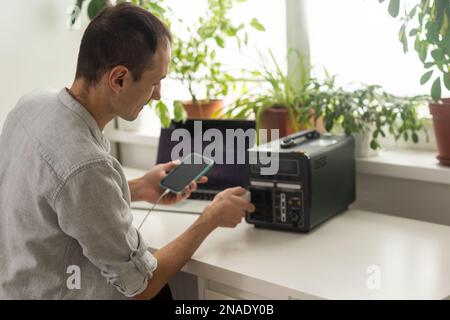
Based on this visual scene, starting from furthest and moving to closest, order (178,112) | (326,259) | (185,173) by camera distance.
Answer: (178,112) < (185,173) < (326,259)

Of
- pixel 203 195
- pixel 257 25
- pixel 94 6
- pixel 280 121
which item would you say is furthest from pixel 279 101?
pixel 94 6

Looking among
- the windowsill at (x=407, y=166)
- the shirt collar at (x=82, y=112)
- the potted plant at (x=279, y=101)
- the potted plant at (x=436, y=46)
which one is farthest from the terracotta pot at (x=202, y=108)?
the shirt collar at (x=82, y=112)

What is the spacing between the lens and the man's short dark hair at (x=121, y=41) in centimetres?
127

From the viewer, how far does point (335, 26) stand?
2.18 meters

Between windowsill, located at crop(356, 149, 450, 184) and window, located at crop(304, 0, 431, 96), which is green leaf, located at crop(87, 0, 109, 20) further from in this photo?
windowsill, located at crop(356, 149, 450, 184)

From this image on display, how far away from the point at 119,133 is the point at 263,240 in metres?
1.24

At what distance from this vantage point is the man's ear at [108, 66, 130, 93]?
50.5 inches

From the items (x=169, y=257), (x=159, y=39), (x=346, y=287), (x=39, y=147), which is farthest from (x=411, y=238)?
(x=39, y=147)

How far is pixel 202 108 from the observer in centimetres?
236

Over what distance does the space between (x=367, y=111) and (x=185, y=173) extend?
575mm

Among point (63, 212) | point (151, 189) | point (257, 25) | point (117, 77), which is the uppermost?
point (257, 25)

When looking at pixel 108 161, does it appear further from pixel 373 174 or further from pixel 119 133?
pixel 119 133

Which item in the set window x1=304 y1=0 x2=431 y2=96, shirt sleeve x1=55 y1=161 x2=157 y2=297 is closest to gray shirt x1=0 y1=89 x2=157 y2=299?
shirt sleeve x1=55 y1=161 x2=157 y2=297

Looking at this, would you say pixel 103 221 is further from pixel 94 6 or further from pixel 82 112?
pixel 94 6
